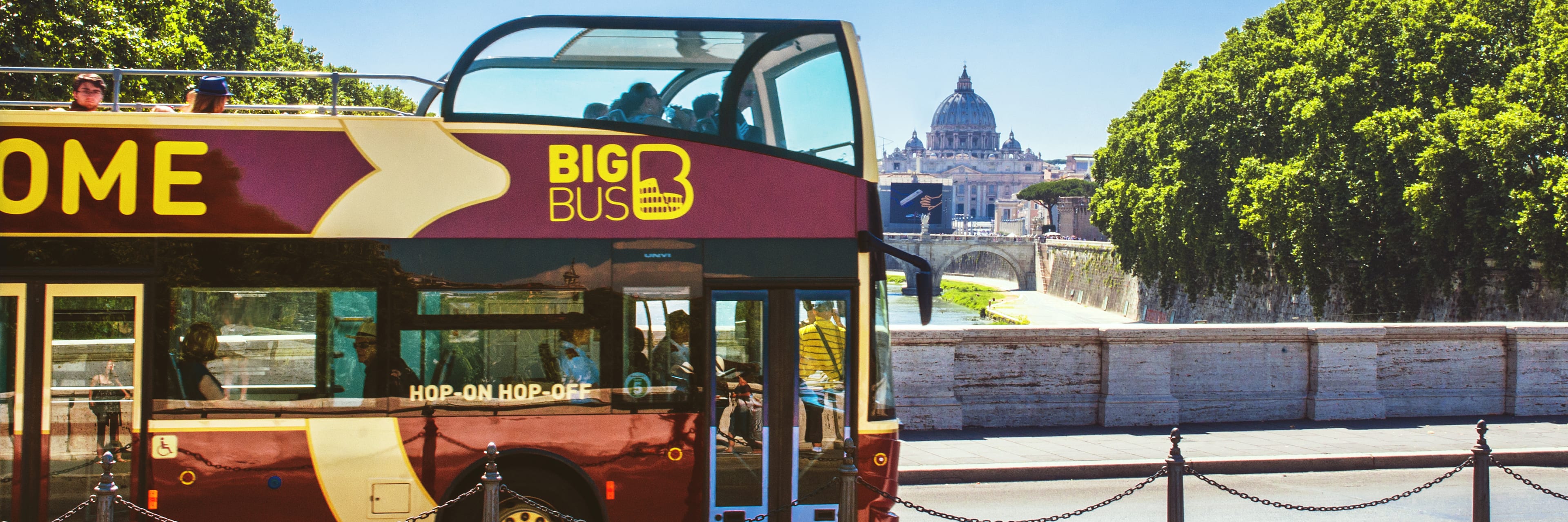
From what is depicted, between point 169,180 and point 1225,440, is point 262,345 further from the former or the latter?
point 1225,440

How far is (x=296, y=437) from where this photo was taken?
20.0 ft

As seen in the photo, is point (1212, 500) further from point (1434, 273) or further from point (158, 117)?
point (1434, 273)

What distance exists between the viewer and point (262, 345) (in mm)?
6008

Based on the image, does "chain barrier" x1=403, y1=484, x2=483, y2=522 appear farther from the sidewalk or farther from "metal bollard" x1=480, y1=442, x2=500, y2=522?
the sidewalk

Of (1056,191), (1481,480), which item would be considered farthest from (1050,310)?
(1481,480)

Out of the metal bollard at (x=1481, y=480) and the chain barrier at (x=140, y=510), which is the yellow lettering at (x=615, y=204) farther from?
the metal bollard at (x=1481, y=480)

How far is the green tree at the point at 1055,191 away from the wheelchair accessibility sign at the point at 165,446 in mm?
105418

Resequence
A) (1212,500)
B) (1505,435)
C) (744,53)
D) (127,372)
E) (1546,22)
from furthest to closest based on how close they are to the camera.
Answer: (1546,22) < (1505,435) < (1212,500) < (744,53) < (127,372)

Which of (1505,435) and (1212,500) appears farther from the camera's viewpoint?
(1505,435)

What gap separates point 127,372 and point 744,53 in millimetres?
3346

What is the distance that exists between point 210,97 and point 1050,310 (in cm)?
6704

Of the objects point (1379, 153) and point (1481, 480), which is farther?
point (1379, 153)

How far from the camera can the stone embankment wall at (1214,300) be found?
97.0 feet

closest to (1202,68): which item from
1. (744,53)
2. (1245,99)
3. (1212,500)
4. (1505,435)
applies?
(1245,99)
